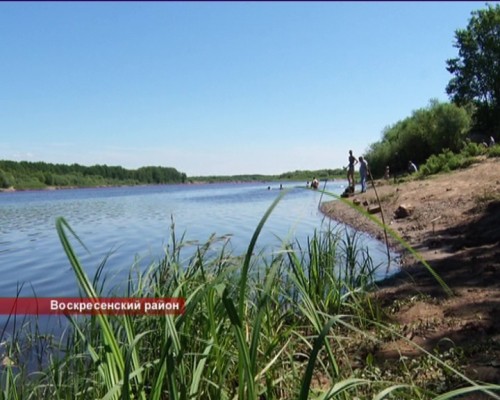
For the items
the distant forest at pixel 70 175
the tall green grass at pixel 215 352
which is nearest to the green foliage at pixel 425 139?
the tall green grass at pixel 215 352

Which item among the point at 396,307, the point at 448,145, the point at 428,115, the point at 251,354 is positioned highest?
the point at 428,115

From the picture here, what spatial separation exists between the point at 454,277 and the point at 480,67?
152 ft

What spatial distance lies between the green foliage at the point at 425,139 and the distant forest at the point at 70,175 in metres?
107

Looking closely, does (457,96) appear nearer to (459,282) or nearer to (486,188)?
(486,188)

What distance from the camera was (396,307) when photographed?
6.12m

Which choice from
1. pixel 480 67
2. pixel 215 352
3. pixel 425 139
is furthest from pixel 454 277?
pixel 480 67

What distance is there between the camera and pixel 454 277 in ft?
24.0

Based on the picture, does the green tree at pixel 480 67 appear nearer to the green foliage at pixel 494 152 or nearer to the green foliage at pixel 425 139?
the green foliage at pixel 425 139

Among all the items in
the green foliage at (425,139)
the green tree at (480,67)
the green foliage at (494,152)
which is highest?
the green tree at (480,67)

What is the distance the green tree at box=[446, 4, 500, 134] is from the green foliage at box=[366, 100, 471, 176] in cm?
278

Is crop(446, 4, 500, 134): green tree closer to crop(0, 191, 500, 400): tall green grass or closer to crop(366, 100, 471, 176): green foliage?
crop(366, 100, 471, 176): green foliage

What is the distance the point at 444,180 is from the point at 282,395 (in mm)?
19300

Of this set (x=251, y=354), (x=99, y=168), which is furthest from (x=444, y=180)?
(x=99, y=168)

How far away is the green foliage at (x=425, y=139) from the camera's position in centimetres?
3997
